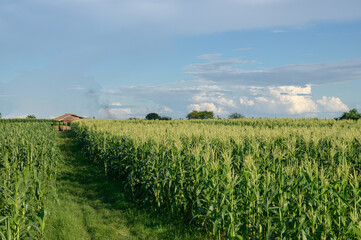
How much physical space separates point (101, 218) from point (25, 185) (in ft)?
11.3

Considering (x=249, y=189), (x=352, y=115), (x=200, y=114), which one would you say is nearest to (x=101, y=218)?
(x=249, y=189)

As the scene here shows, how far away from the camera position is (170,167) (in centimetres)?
944

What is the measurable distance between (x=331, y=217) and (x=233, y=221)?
6.56 ft

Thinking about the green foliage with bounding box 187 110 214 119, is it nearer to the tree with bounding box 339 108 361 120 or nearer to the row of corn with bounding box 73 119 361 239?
the tree with bounding box 339 108 361 120

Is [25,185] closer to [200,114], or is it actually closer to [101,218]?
[101,218]

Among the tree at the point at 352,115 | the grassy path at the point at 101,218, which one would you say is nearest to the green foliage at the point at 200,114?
the tree at the point at 352,115

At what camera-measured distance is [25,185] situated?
7.21m

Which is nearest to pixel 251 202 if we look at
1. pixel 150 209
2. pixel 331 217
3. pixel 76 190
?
pixel 331 217

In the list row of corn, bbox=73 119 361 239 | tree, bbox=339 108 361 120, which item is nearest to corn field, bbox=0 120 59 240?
row of corn, bbox=73 119 361 239

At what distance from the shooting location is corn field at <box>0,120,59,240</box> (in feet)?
21.1

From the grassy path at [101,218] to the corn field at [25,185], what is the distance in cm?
68

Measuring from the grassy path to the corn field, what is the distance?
2.23 ft

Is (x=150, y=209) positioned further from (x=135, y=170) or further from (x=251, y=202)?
(x=251, y=202)

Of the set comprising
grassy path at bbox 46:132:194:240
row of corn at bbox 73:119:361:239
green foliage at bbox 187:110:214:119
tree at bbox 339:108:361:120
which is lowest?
grassy path at bbox 46:132:194:240
